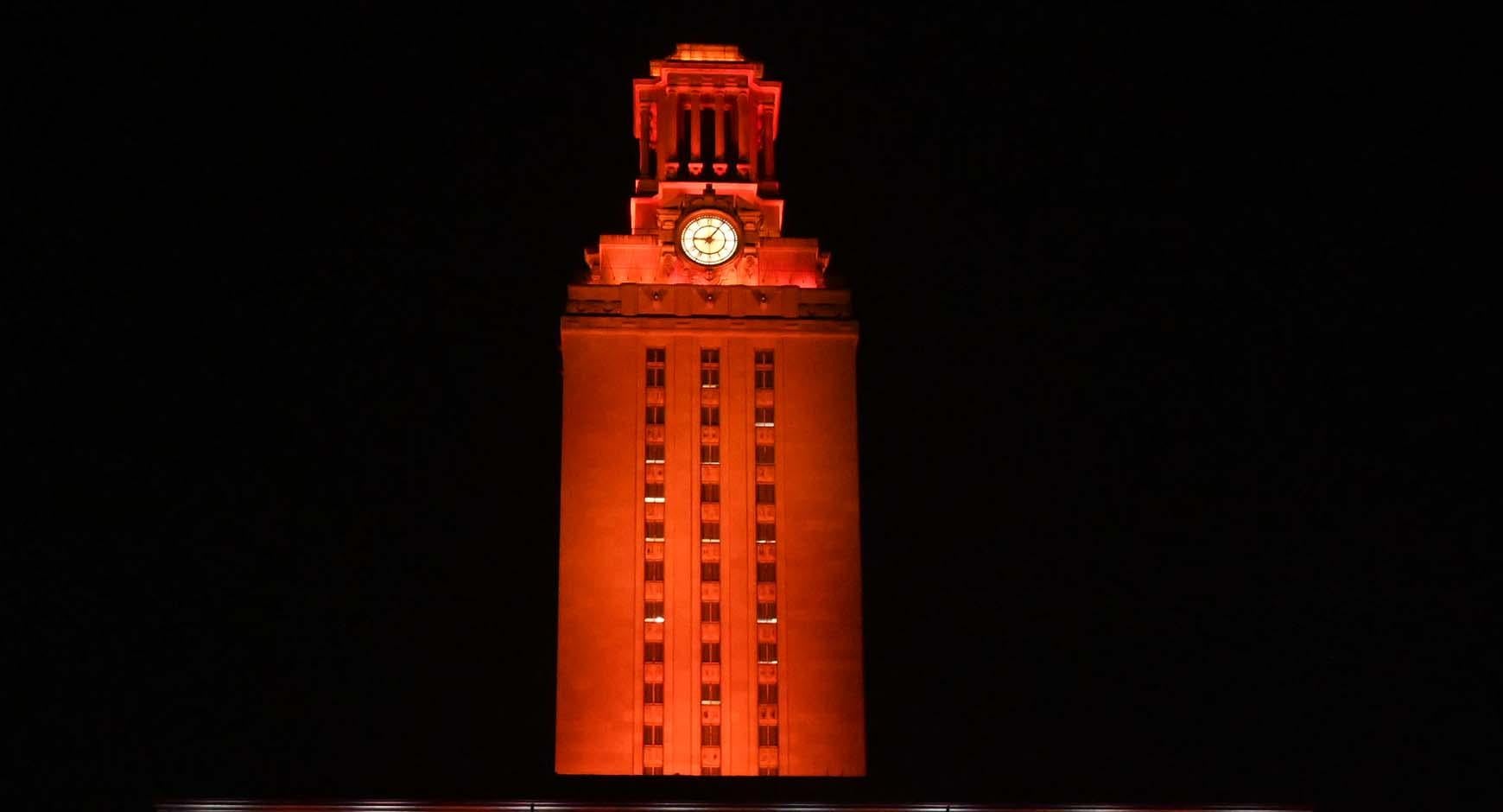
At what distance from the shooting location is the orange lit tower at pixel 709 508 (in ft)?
217

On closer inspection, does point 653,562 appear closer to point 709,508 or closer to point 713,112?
point 709,508

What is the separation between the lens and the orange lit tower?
217ft

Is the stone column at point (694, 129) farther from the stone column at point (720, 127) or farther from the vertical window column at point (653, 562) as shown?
the vertical window column at point (653, 562)

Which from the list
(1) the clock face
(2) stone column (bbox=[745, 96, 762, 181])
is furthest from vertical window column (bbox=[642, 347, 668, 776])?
(2) stone column (bbox=[745, 96, 762, 181])

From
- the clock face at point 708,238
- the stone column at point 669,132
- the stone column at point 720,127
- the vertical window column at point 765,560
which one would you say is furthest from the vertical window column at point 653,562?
the stone column at point 720,127

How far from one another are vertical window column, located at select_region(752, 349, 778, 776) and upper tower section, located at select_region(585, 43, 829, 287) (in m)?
3.99

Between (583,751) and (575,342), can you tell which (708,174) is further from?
(583,751)

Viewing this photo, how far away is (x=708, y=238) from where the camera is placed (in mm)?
72562

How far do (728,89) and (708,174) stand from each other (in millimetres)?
3327

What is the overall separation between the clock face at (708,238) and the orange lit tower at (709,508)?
0.06 meters

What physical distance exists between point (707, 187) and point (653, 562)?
14.0 metres

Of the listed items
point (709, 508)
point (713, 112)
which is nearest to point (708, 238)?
point (713, 112)

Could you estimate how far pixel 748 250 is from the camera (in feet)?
238

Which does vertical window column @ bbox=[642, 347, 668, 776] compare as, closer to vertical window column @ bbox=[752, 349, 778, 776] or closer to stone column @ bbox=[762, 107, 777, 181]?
vertical window column @ bbox=[752, 349, 778, 776]
